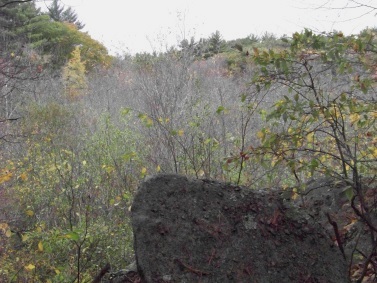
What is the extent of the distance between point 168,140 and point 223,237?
3753mm

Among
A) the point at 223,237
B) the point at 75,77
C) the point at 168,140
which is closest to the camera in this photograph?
the point at 223,237

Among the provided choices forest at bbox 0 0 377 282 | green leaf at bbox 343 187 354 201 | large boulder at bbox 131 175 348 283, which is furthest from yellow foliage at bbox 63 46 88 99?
green leaf at bbox 343 187 354 201

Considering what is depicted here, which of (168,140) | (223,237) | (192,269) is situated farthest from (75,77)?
(192,269)

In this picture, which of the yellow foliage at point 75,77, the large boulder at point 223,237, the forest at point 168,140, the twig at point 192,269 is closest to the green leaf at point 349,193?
the forest at point 168,140

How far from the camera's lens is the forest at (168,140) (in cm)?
296

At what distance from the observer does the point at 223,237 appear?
99.3 inches

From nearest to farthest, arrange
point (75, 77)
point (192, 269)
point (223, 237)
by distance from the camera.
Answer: point (192, 269) → point (223, 237) → point (75, 77)

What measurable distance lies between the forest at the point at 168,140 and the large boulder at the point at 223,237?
0.27 m

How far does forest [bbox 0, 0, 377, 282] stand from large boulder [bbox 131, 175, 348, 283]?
0.89 feet

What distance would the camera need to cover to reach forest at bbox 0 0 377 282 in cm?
296

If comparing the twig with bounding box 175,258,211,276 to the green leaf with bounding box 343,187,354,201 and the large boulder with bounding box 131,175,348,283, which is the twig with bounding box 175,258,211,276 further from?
the green leaf with bounding box 343,187,354,201

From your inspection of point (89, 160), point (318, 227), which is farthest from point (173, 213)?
point (89, 160)

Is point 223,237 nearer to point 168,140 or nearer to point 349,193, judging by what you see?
point 349,193

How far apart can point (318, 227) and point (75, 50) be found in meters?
24.8
